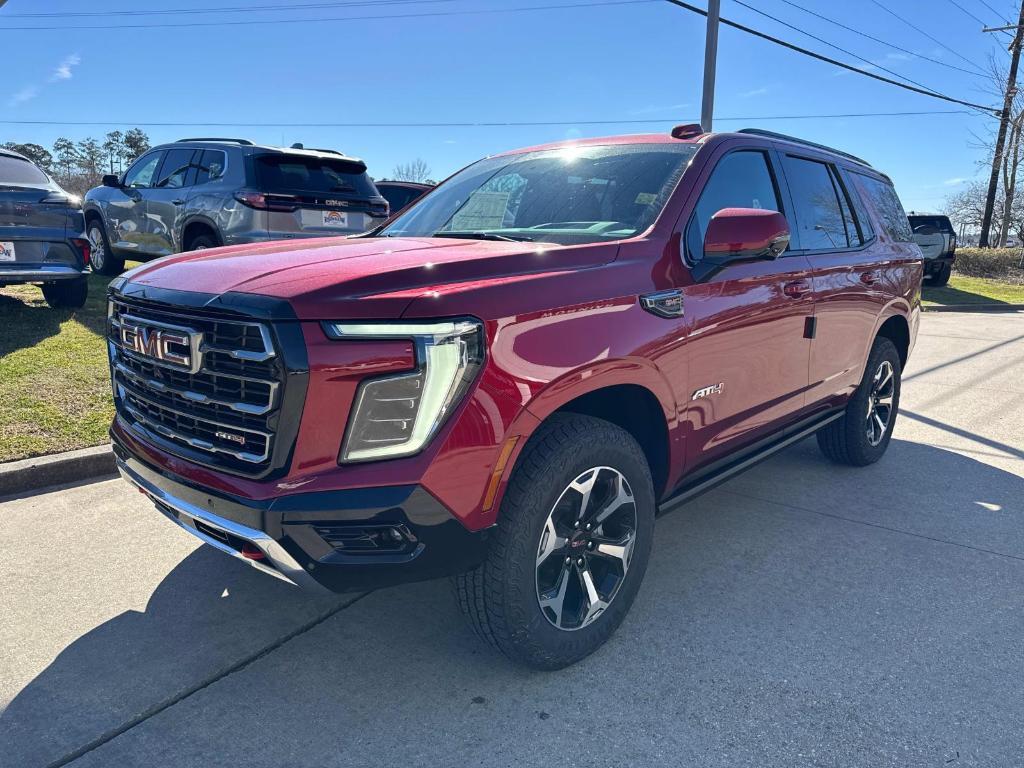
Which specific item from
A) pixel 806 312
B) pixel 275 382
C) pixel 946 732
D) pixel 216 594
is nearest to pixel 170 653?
pixel 216 594

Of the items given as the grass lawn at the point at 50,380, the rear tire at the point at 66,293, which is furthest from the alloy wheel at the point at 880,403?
the rear tire at the point at 66,293

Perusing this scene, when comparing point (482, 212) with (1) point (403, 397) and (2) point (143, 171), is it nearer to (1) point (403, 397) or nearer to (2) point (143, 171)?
(1) point (403, 397)

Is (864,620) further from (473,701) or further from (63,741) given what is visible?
(63,741)

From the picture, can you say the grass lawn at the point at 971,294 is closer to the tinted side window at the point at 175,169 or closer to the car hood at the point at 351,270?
the tinted side window at the point at 175,169

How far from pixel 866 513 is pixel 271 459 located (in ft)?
11.5

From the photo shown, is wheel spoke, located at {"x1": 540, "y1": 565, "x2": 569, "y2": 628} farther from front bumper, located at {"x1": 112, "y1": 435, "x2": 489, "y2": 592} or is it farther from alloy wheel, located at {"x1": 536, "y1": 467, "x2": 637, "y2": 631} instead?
front bumper, located at {"x1": 112, "y1": 435, "x2": 489, "y2": 592}

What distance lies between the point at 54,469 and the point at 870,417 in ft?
16.9

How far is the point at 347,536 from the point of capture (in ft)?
7.16

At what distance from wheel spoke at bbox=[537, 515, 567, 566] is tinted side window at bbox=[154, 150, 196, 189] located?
26.0ft

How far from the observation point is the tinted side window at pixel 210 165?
27.1 ft

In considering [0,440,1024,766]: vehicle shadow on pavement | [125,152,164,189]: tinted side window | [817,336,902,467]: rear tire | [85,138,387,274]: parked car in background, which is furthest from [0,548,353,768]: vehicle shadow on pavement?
[125,152,164,189]: tinted side window

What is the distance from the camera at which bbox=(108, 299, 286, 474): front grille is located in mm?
2180

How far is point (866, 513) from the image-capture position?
434cm

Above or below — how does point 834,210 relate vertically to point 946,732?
above
